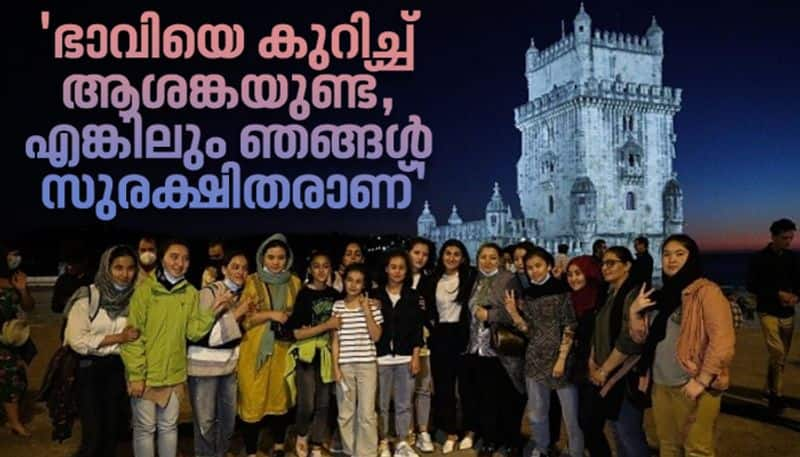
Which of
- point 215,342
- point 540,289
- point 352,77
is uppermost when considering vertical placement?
point 352,77

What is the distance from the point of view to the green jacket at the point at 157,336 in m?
4.50

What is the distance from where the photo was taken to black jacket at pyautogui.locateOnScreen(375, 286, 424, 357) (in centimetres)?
557

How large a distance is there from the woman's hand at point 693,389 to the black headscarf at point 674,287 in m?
0.30

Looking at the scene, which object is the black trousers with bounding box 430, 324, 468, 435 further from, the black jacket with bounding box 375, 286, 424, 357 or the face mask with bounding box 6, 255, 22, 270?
the face mask with bounding box 6, 255, 22, 270

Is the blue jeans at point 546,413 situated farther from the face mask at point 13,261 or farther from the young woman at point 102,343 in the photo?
the face mask at point 13,261

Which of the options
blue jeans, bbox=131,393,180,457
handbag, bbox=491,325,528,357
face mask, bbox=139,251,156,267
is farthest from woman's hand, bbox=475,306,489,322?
face mask, bbox=139,251,156,267

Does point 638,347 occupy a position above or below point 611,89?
below

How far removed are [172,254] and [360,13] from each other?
716cm

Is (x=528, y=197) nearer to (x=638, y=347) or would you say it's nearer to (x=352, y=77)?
(x=352, y=77)

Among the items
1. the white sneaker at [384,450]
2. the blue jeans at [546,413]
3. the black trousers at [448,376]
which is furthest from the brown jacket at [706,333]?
the white sneaker at [384,450]

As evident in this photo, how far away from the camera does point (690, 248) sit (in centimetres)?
420

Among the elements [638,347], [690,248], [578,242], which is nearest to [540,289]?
[638,347]

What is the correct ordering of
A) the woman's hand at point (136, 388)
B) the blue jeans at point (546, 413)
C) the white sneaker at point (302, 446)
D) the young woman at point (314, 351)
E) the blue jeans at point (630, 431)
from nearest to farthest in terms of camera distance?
the woman's hand at point (136, 388)
the blue jeans at point (630, 431)
the blue jeans at point (546, 413)
the young woman at point (314, 351)
the white sneaker at point (302, 446)

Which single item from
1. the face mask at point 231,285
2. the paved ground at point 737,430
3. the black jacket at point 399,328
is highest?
the face mask at point 231,285
